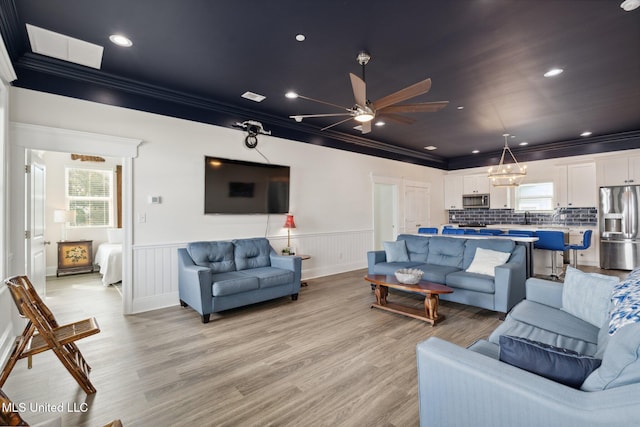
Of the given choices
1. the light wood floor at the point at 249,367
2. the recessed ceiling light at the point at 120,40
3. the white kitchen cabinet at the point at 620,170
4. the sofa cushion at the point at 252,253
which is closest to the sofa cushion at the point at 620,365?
the light wood floor at the point at 249,367

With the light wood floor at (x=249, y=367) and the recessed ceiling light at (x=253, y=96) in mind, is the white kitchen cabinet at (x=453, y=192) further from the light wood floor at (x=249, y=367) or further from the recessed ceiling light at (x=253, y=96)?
the recessed ceiling light at (x=253, y=96)

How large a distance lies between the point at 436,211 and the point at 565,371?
27.0ft

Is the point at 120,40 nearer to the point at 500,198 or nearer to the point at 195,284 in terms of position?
the point at 195,284

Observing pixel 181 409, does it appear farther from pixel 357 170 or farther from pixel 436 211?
pixel 436 211

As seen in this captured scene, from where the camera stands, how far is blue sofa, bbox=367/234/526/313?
3570mm

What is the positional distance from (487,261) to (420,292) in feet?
3.86

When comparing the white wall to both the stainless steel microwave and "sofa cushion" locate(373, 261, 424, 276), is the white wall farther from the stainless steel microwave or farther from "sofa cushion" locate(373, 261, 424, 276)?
the stainless steel microwave

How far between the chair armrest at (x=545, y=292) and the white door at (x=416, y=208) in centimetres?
515

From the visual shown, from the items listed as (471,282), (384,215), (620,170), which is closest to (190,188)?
(471,282)

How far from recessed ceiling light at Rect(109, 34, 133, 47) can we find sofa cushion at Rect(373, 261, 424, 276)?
4230 mm

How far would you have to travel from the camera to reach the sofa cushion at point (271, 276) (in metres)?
3.96

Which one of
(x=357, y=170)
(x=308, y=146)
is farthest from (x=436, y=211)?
(x=308, y=146)

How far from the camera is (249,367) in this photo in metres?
2.48

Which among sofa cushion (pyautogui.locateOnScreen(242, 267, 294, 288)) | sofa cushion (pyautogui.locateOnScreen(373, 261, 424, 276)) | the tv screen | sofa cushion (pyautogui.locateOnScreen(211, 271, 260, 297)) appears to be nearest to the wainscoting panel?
the tv screen
